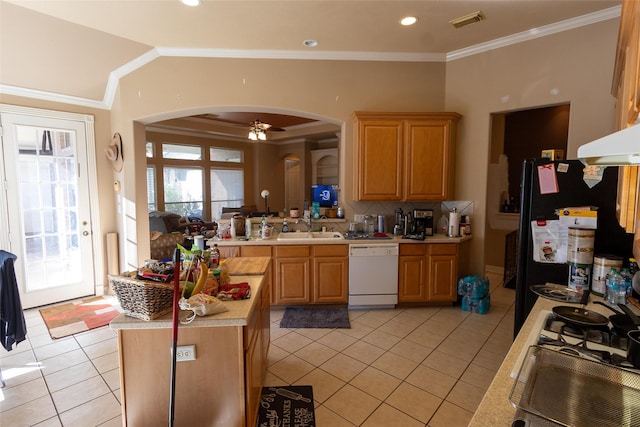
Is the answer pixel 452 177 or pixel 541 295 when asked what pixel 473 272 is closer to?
pixel 452 177

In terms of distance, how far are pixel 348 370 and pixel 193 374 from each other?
1.44 m

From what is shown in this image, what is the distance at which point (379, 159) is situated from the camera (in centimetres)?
384

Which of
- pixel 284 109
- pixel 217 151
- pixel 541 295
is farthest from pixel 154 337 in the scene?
pixel 217 151

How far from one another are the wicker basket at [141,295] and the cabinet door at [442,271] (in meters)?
3.04

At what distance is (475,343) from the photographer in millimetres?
3031

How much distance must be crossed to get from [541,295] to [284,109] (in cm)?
334

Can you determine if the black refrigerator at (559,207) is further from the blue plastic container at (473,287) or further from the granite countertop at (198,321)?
the granite countertop at (198,321)

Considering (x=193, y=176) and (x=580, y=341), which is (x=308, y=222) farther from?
(x=193, y=176)

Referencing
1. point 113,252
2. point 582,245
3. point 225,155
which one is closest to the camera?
point 582,245

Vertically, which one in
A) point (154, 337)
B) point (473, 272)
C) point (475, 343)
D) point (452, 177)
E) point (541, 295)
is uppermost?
point (452, 177)

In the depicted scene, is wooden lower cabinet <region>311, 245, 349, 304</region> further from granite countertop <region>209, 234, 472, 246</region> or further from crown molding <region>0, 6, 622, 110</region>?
crown molding <region>0, 6, 622, 110</region>

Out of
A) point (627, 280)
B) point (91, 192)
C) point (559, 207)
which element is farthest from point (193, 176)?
point (627, 280)

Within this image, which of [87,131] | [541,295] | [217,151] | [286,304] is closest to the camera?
[541,295]

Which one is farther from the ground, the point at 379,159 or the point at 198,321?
the point at 379,159
